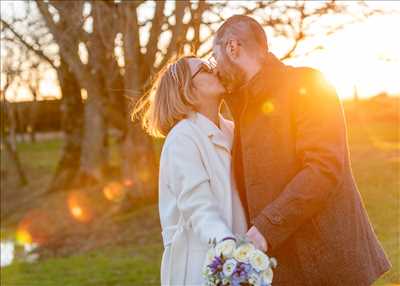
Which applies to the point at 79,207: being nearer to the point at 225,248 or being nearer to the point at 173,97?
the point at 173,97

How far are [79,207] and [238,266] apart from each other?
732 inches

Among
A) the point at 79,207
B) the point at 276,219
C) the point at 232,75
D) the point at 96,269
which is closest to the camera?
the point at 276,219

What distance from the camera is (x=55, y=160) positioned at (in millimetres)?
38531

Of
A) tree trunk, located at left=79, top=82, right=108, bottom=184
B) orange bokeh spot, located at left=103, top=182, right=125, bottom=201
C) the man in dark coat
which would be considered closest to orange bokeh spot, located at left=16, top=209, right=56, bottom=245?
orange bokeh spot, located at left=103, top=182, right=125, bottom=201

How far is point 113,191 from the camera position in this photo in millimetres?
22578

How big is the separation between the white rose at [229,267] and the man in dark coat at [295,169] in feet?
1.05

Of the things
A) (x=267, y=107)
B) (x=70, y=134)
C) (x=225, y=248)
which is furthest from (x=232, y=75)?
(x=70, y=134)

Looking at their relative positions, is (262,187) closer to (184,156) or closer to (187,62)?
(184,156)

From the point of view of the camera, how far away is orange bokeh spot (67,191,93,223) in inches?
808

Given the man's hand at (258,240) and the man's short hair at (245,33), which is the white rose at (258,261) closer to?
the man's hand at (258,240)

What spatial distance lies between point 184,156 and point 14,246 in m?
16.0

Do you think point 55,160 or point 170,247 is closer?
point 170,247

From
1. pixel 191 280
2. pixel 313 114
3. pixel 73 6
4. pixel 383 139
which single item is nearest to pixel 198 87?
pixel 313 114

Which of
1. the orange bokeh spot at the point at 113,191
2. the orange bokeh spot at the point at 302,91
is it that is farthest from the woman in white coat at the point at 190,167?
the orange bokeh spot at the point at 113,191
